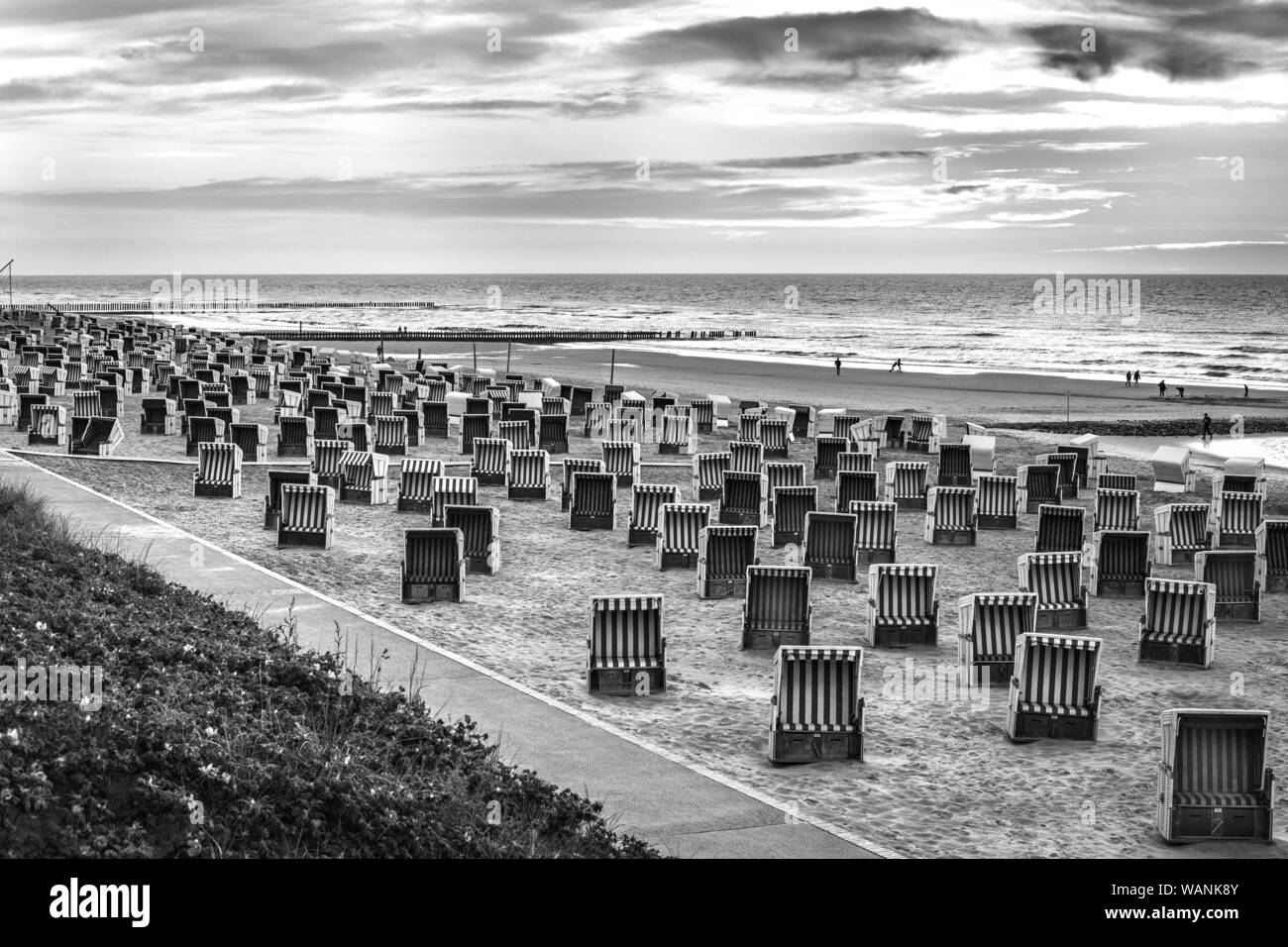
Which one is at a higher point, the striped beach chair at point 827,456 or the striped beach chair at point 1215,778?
the striped beach chair at point 827,456

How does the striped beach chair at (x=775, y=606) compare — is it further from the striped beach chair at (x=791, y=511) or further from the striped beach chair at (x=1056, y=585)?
the striped beach chair at (x=791, y=511)

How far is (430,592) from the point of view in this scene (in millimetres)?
17156

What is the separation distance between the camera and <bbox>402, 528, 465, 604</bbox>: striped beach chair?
17.1 meters

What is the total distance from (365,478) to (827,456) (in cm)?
988

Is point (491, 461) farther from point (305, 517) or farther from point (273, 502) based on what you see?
point (305, 517)

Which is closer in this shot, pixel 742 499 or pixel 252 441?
pixel 742 499

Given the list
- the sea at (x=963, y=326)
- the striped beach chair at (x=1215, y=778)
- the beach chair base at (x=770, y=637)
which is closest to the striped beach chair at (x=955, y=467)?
the beach chair base at (x=770, y=637)

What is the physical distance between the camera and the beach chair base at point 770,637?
15.5 m

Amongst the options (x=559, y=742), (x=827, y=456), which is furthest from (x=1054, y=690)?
(x=827, y=456)

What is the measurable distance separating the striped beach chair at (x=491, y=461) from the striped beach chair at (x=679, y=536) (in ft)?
23.2

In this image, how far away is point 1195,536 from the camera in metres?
21.8

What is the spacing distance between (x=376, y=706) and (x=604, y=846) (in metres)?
2.91

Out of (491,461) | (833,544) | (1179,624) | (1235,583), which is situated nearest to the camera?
(1179,624)
